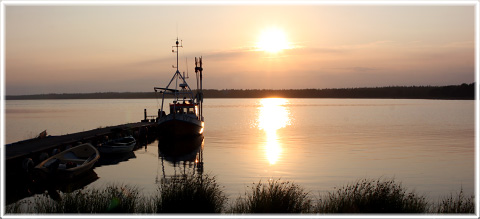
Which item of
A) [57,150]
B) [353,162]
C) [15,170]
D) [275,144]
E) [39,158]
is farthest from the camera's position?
[275,144]

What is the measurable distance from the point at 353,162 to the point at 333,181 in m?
6.67

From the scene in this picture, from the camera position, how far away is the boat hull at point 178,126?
42.3 metres

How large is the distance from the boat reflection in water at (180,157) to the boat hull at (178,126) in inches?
30.0

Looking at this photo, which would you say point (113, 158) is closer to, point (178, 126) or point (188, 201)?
point (178, 126)

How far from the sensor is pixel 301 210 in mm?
12469

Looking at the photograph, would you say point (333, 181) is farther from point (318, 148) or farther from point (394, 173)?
point (318, 148)

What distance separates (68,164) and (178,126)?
66.7 ft

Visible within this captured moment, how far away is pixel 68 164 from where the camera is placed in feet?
72.7

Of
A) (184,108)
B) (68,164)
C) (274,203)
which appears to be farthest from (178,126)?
(274,203)

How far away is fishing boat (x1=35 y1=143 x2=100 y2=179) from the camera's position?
20.5 metres

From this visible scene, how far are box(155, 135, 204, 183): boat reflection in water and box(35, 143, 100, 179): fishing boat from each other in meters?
3.65

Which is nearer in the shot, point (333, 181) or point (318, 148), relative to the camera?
point (333, 181)

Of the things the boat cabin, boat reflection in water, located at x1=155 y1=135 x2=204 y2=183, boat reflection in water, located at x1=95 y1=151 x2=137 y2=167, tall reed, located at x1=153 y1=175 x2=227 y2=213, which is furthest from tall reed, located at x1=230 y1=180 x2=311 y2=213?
the boat cabin

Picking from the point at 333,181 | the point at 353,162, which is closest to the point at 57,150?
the point at 333,181
